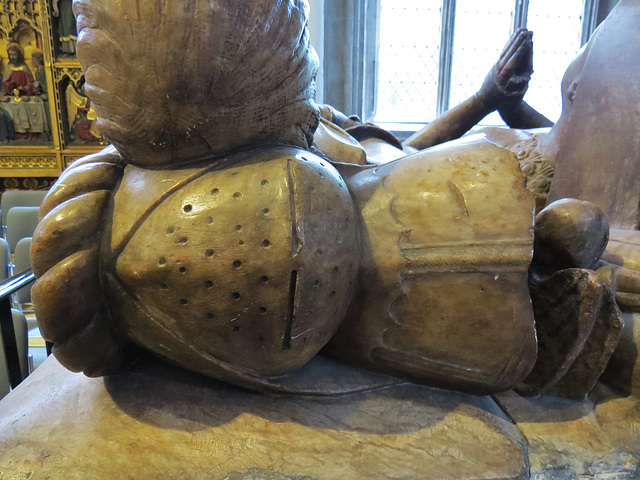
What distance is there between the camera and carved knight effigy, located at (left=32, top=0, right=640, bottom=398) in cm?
64

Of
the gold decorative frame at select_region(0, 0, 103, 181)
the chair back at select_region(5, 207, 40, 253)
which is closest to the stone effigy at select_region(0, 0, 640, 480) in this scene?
the chair back at select_region(5, 207, 40, 253)

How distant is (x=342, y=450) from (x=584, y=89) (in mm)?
1102

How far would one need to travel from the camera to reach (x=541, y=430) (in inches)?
31.8

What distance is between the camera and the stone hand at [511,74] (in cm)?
175

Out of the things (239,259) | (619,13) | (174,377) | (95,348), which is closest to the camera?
(239,259)

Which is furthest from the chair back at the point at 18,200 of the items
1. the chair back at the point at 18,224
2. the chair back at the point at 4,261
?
the chair back at the point at 4,261

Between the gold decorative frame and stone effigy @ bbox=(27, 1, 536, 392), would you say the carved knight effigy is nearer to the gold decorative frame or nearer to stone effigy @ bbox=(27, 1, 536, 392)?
stone effigy @ bbox=(27, 1, 536, 392)

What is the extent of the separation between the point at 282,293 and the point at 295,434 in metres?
0.25

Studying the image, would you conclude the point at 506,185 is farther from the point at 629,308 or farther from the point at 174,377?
the point at 174,377

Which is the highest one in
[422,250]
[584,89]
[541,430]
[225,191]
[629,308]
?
[584,89]

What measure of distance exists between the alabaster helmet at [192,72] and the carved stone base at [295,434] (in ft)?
1.38

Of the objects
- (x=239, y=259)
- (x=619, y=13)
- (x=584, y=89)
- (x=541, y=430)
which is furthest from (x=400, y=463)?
(x=619, y=13)

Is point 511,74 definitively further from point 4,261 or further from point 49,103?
point 49,103

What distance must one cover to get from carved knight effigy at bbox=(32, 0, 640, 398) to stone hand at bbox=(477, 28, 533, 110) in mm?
1206
